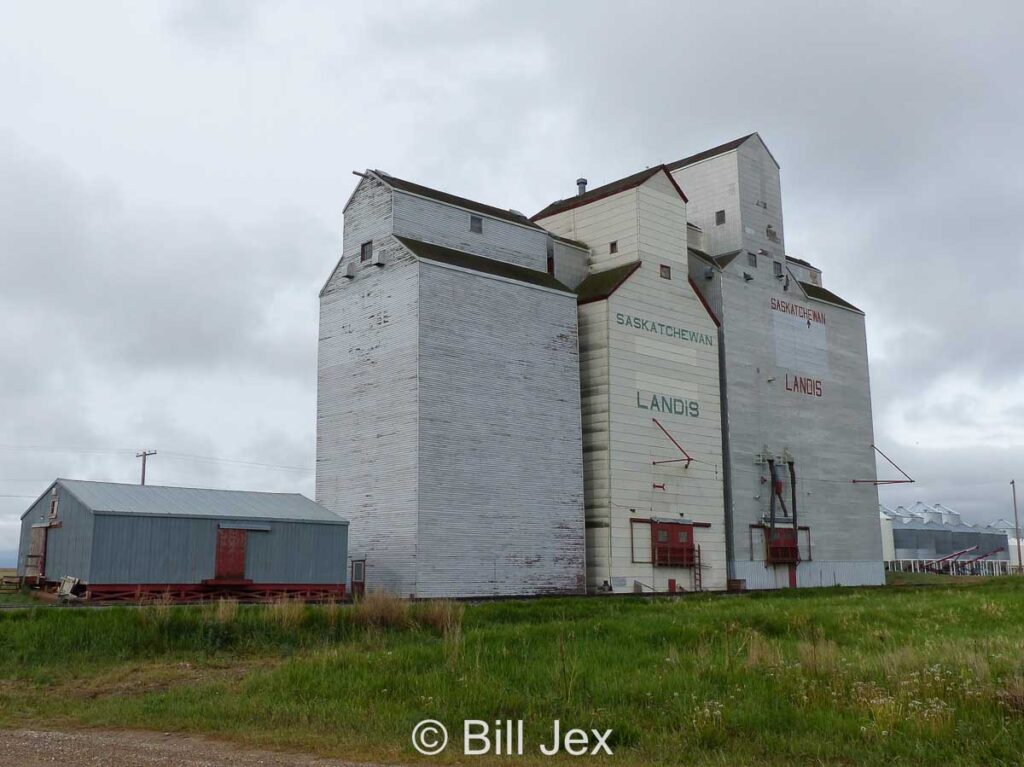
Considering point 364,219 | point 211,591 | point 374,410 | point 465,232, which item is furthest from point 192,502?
point 465,232

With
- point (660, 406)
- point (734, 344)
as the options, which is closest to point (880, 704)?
point (660, 406)

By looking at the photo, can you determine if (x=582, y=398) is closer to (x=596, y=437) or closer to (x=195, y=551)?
(x=596, y=437)

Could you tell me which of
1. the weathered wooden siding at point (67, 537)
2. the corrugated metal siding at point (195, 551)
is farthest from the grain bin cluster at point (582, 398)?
the weathered wooden siding at point (67, 537)

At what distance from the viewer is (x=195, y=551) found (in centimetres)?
2983

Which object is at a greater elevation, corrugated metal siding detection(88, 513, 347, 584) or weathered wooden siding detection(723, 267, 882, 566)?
weathered wooden siding detection(723, 267, 882, 566)

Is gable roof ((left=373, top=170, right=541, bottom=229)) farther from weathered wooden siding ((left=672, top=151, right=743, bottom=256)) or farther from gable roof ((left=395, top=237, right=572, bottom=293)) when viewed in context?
weathered wooden siding ((left=672, top=151, right=743, bottom=256))

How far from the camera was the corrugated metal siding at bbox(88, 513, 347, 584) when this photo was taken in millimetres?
28094

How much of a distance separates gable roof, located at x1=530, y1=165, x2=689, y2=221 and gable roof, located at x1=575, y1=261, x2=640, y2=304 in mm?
3586

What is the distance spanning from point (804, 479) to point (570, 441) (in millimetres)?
16470

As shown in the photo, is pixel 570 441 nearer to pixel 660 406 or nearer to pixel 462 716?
pixel 660 406

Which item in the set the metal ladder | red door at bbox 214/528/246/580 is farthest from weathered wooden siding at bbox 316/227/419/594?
the metal ladder

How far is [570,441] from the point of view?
37.6 metres

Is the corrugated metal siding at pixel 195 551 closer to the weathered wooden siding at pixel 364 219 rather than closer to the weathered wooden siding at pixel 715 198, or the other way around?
the weathered wooden siding at pixel 364 219

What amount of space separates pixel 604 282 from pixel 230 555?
19196 mm
